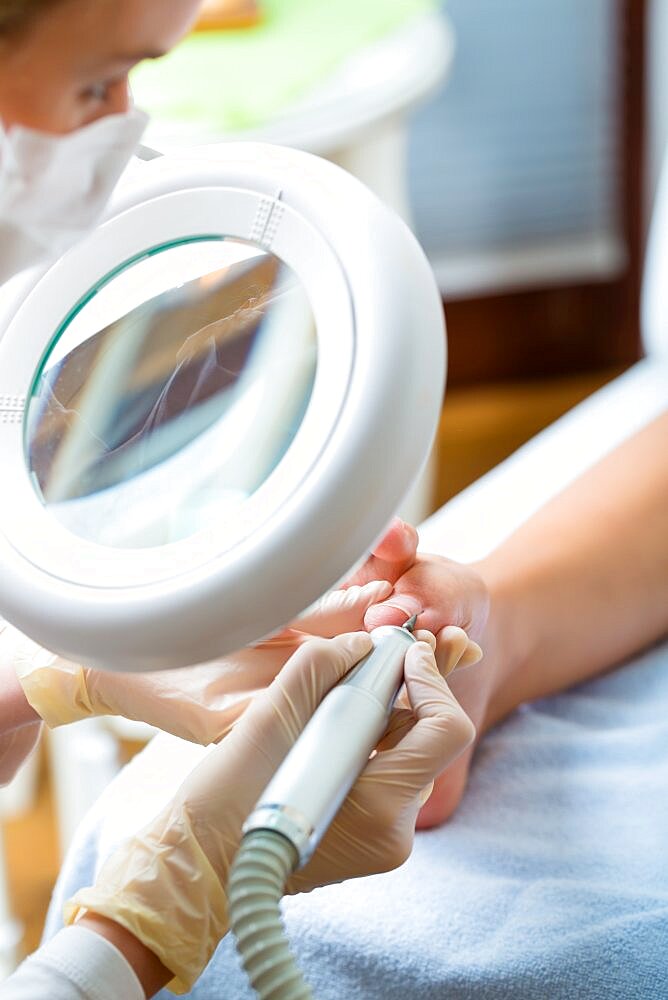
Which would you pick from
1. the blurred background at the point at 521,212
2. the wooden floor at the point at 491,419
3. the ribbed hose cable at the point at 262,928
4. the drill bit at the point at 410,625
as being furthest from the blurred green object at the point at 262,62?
the ribbed hose cable at the point at 262,928

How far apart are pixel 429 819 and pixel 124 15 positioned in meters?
0.59

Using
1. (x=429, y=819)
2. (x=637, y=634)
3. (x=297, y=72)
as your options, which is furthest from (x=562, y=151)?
(x=429, y=819)

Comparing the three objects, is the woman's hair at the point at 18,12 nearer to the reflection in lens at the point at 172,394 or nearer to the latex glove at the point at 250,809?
the reflection in lens at the point at 172,394

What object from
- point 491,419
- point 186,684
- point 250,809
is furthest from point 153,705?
point 491,419

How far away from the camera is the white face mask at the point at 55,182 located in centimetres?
62

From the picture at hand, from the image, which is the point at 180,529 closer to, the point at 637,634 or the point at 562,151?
the point at 637,634

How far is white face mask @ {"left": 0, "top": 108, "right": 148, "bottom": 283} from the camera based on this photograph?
2.02ft

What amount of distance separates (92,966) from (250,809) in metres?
0.12

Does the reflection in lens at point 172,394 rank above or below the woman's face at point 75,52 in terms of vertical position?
below

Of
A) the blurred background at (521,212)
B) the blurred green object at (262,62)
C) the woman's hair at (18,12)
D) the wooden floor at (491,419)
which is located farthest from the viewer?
the wooden floor at (491,419)

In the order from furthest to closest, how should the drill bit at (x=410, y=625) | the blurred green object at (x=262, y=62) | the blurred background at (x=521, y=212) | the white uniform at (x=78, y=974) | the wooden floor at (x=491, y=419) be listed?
the wooden floor at (x=491, y=419)
the blurred background at (x=521, y=212)
the blurred green object at (x=262, y=62)
the drill bit at (x=410, y=625)
the white uniform at (x=78, y=974)

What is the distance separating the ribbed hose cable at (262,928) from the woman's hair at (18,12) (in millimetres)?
392

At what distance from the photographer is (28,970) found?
0.68 metres

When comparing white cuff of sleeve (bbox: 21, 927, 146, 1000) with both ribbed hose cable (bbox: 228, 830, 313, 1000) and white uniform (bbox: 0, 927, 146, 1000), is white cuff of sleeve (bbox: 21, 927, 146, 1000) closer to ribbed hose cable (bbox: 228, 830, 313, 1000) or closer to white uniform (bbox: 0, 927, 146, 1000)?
white uniform (bbox: 0, 927, 146, 1000)
